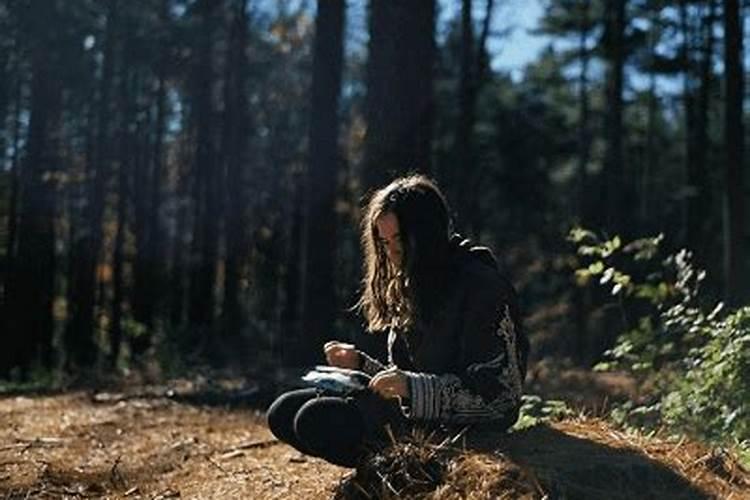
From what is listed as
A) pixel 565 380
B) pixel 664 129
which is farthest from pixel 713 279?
pixel 664 129

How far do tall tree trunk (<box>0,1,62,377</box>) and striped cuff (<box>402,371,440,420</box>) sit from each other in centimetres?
1763

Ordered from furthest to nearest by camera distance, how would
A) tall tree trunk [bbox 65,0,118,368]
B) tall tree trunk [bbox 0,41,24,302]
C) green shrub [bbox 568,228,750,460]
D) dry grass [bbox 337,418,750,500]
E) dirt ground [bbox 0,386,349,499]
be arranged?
1. tall tree trunk [bbox 0,41,24,302]
2. tall tree trunk [bbox 65,0,118,368]
3. green shrub [bbox 568,228,750,460]
4. dirt ground [bbox 0,386,349,499]
5. dry grass [bbox 337,418,750,500]

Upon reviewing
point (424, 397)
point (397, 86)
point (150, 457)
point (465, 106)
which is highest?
point (465, 106)

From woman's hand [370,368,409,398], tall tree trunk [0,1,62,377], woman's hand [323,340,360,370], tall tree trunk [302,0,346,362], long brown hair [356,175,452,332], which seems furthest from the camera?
tall tree trunk [0,1,62,377]

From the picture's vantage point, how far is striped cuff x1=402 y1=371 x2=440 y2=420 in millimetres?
3926

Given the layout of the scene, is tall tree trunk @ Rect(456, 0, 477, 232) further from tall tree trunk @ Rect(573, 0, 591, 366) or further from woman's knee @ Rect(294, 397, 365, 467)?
woman's knee @ Rect(294, 397, 365, 467)

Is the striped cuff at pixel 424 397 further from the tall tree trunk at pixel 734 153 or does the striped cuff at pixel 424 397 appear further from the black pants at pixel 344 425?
the tall tree trunk at pixel 734 153

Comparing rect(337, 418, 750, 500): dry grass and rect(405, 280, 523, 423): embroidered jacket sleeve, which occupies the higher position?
rect(405, 280, 523, 423): embroidered jacket sleeve

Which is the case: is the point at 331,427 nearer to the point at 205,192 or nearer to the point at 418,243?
the point at 418,243

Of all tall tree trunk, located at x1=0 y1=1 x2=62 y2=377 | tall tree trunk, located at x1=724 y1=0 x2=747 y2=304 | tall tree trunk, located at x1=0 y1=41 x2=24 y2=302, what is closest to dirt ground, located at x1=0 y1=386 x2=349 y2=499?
tall tree trunk, located at x1=724 y1=0 x2=747 y2=304

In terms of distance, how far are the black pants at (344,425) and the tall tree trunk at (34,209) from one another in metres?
17.3

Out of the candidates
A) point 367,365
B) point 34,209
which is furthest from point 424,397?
point 34,209

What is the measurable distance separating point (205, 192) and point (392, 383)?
2319 centimetres

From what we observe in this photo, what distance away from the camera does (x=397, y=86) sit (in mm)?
7258
